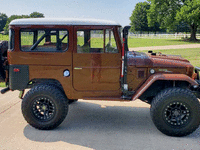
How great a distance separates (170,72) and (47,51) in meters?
2.46

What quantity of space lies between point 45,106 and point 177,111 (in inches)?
100

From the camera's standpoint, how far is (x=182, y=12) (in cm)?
3822

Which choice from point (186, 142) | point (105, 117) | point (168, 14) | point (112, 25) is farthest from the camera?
point (168, 14)

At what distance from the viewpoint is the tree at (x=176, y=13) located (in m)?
37.4

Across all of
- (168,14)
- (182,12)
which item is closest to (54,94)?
(182,12)

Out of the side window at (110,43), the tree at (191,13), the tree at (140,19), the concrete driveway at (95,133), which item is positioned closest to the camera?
the concrete driveway at (95,133)

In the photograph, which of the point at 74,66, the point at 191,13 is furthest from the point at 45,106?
the point at 191,13

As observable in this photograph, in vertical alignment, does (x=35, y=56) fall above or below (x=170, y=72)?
→ above

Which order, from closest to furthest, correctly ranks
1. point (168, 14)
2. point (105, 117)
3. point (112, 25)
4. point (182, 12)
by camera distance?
point (112, 25) → point (105, 117) → point (182, 12) → point (168, 14)

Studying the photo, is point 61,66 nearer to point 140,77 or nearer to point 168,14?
point 140,77

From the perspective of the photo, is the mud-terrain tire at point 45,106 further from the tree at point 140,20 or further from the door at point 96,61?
the tree at point 140,20

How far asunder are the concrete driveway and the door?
0.84 metres

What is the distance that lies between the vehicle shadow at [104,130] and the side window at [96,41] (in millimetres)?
1567

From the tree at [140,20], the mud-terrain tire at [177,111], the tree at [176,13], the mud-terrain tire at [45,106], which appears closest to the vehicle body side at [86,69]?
the mud-terrain tire at [45,106]
